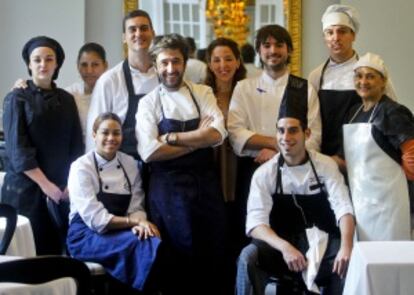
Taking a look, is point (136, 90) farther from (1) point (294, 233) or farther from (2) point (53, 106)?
(1) point (294, 233)

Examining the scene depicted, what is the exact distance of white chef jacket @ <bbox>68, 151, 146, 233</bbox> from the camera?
9.77 ft

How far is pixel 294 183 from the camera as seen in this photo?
298cm

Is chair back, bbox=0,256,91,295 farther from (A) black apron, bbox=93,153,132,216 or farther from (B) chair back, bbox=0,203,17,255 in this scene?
(A) black apron, bbox=93,153,132,216

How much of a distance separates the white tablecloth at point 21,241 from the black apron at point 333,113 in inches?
59.0

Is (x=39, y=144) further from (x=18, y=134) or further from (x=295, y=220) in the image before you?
(x=295, y=220)

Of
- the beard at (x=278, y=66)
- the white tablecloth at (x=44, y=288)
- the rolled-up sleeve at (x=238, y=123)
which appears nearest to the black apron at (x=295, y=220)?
the rolled-up sleeve at (x=238, y=123)

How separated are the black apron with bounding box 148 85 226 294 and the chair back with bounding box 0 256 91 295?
1.18 meters

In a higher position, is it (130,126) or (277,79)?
(277,79)

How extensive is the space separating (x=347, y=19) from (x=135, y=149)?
1268mm

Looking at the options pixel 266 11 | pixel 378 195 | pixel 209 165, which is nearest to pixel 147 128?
pixel 209 165

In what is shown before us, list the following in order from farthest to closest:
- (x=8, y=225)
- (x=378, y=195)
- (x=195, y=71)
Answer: (x=195, y=71) → (x=378, y=195) → (x=8, y=225)

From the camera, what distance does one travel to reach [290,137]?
2928mm

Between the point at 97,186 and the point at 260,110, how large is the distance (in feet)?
2.89

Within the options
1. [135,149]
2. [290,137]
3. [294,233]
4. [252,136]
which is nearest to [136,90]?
[135,149]
